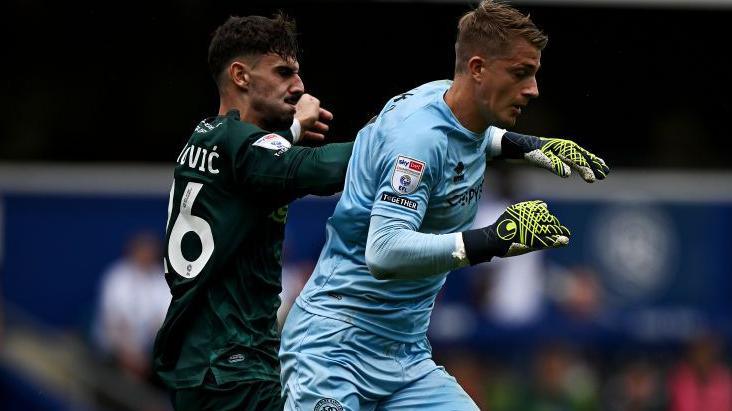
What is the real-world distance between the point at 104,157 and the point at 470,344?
4.21 metres

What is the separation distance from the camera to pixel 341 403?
580cm

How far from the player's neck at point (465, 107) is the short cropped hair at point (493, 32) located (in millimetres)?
94

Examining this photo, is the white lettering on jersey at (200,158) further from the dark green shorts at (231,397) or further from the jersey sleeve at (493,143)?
the jersey sleeve at (493,143)

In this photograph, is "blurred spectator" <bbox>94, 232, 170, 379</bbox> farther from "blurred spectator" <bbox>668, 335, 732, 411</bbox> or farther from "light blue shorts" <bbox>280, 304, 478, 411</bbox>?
"light blue shorts" <bbox>280, 304, 478, 411</bbox>

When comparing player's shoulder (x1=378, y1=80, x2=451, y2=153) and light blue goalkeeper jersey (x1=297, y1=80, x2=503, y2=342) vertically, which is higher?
player's shoulder (x1=378, y1=80, x2=451, y2=153)

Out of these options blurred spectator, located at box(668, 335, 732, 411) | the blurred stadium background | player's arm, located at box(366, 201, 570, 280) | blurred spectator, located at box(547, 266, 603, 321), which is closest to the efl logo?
player's arm, located at box(366, 201, 570, 280)

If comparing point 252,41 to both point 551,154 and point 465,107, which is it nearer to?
point 465,107

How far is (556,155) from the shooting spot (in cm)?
634

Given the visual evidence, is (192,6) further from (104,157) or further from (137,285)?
(137,285)

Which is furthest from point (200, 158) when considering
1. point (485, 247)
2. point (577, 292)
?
point (577, 292)

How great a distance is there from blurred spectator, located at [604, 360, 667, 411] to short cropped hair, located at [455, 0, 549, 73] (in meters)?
8.59

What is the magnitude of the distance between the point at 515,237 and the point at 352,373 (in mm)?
899

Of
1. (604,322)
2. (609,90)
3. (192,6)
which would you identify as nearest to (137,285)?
(192,6)

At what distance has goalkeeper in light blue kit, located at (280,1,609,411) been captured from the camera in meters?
5.64
